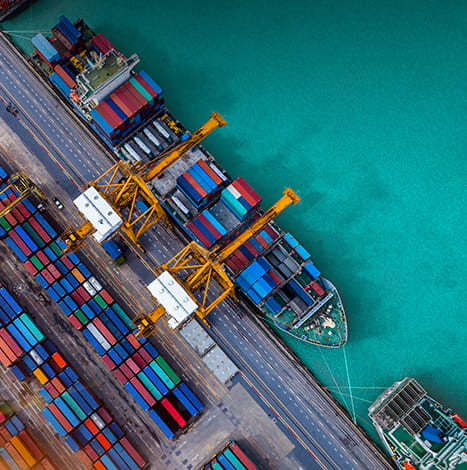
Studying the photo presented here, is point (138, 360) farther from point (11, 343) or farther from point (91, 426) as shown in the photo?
point (11, 343)

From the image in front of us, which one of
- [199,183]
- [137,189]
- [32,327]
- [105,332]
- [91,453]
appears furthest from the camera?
[199,183]

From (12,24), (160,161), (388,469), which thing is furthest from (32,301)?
(388,469)

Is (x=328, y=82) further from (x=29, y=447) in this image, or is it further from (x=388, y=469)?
(x=29, y=447)

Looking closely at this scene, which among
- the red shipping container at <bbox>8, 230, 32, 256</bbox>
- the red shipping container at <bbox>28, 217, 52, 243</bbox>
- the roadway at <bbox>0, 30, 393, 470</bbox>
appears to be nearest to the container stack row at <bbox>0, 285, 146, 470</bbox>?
the red shipping container at <bbox>8, 230, 32, 256</bbox>

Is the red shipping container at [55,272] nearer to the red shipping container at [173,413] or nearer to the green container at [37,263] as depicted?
the green container at [37,263]

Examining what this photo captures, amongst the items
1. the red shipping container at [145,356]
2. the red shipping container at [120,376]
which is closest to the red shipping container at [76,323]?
the red shipping container at [120,376]

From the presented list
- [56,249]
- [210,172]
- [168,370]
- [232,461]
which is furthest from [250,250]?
[232,461]
